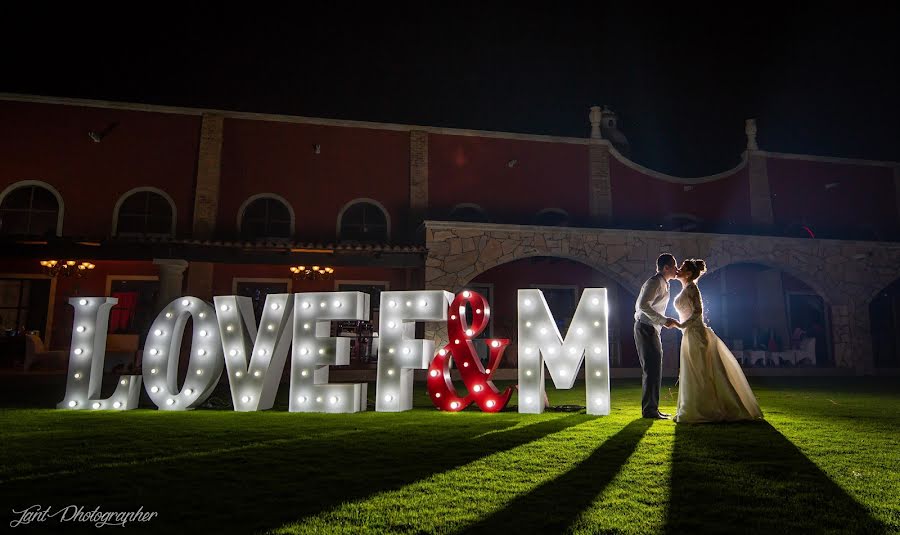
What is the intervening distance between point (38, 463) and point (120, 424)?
1712mm

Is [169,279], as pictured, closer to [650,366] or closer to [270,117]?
[270,117]

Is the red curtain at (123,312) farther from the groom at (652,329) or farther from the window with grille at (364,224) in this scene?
the groom at (652,329)

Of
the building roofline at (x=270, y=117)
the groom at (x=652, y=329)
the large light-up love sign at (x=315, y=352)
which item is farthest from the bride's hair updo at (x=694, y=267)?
the building roofline at (x=270, y=117)

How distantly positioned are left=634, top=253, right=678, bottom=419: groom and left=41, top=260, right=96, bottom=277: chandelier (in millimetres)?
12457

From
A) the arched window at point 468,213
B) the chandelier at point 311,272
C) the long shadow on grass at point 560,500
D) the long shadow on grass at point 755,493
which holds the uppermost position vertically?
the arched window at point 468,213

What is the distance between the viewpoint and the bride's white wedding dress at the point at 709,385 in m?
5.14

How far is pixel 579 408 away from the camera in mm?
6355

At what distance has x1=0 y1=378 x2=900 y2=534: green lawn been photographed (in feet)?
7.83

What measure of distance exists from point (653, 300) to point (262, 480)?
408cm

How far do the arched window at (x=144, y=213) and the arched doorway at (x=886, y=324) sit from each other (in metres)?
19.5

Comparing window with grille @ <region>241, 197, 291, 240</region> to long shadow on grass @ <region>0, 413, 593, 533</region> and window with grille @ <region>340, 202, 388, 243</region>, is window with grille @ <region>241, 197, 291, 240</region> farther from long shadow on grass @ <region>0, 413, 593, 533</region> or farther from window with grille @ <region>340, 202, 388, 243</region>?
long shadow on grass @ <region>0, 413, 593, 533</region>

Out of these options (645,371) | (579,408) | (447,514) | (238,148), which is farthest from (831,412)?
(238,148)

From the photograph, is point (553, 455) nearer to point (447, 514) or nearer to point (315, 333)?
point (447, 514)

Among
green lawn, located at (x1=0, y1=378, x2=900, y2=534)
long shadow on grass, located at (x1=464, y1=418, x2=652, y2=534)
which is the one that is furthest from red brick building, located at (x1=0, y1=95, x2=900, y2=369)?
long shadow on grass, located at (x1=464, y1=418, x2=652, y2=534)
